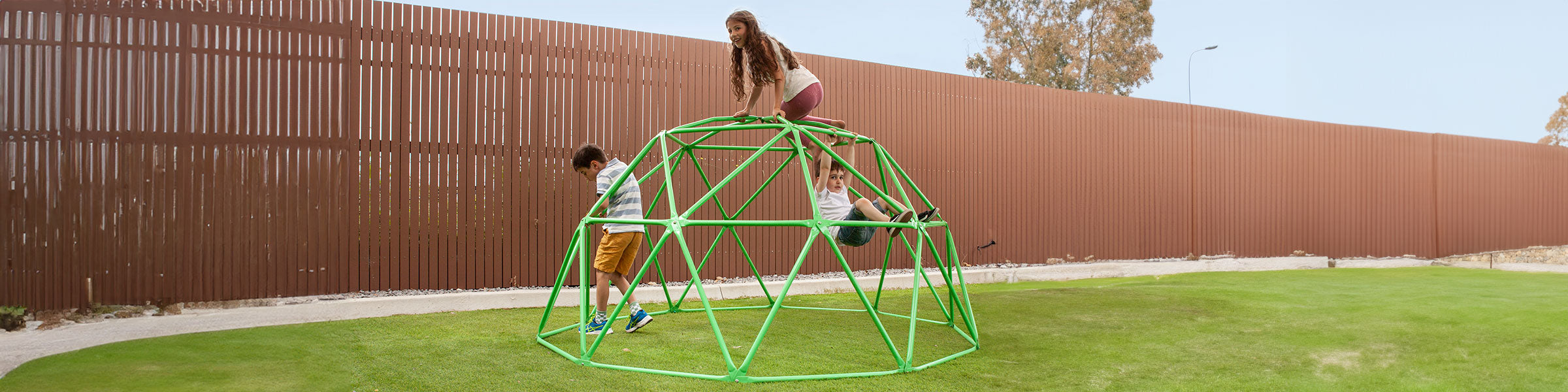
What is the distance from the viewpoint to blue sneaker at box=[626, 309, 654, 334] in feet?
17.9

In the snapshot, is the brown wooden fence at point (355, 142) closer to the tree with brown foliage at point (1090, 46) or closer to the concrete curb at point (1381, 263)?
the concrete curb at point (1381, 263)

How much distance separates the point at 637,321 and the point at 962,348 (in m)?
1.95

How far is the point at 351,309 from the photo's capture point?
649 cm

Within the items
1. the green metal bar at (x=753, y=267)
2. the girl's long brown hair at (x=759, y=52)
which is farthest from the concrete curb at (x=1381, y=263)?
the girl's long brown hair at (x=759, y=52)

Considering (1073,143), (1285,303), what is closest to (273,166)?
(1285,303)

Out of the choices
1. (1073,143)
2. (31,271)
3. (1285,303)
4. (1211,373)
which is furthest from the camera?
(1073,143)

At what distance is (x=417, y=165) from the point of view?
7.21 meters

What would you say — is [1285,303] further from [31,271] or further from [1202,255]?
[31,271]

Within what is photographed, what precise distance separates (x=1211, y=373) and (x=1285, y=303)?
336cm

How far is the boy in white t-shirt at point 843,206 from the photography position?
17.1 ft

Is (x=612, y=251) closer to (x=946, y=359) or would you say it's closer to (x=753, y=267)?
(x=753, y=267)

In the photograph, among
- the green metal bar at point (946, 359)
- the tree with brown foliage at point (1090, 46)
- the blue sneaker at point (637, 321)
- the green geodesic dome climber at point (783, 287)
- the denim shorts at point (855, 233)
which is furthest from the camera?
the tree with brown foliage at point (1090, 46)

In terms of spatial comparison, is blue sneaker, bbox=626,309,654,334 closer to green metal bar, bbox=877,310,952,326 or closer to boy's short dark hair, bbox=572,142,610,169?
boy's short dark hair, bbox=572,142,610,169

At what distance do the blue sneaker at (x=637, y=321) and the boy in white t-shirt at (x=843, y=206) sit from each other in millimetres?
1281
